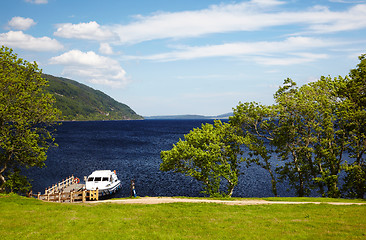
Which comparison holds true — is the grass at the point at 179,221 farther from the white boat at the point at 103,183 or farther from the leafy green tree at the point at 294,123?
the white boat at the point at 103,183

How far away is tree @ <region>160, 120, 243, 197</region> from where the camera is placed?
3603 cm

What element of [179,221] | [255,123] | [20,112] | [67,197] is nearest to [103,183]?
[67,197]

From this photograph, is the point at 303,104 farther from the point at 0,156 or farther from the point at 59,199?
the point at 0,156

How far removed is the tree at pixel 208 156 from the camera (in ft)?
118

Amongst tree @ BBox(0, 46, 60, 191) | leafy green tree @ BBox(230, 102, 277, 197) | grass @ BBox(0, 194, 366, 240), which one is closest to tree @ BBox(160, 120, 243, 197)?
leafy green tree @ BBox(230, 102, 277, 197)

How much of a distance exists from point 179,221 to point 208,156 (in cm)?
1727

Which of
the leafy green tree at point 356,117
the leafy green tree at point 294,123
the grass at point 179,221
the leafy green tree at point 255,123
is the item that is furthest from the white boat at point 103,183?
the leafy green tree at point 356,117

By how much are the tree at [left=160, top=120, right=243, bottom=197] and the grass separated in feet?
37.6

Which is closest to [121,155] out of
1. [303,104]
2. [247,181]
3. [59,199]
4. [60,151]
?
[60,151]

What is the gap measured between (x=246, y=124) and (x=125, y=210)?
2322 centimetres

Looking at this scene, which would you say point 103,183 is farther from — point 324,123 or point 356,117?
point 356,117

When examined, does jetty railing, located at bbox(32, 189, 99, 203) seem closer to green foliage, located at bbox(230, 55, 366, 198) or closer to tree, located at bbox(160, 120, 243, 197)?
tree, located at bbox(160, 120, 243, 197)

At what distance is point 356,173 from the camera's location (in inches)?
1243

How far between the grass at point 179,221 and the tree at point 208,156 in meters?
11.5
